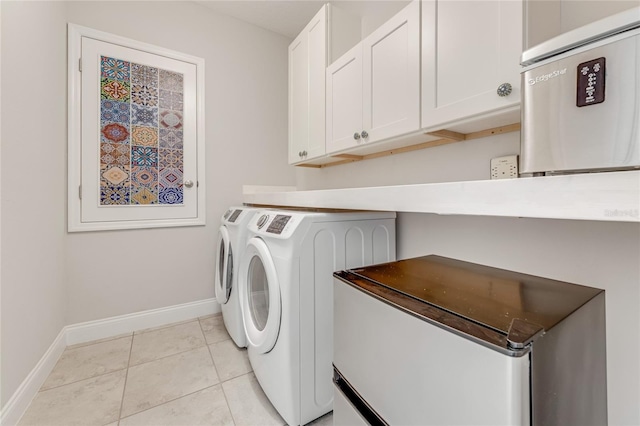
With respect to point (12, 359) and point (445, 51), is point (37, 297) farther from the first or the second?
point (445, 51)

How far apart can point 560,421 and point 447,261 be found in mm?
657

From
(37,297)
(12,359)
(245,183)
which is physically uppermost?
(245,183)

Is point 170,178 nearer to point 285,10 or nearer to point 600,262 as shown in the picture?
point 285,10

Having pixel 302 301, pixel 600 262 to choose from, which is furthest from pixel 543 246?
pixel 302 301

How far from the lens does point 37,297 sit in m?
1.45

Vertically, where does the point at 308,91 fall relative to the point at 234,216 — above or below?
above

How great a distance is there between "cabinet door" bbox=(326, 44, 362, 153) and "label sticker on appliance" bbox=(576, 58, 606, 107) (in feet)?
3.70

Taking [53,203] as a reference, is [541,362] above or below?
below

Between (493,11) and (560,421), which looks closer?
(560,421)

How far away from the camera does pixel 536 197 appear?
57cm

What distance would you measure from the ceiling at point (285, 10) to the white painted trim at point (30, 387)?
9.18 feet

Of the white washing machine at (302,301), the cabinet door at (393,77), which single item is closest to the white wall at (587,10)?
the cabinet door at (393,77)

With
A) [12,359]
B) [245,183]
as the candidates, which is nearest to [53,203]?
[12,359]

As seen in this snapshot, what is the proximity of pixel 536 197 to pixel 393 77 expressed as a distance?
1.07 metres
